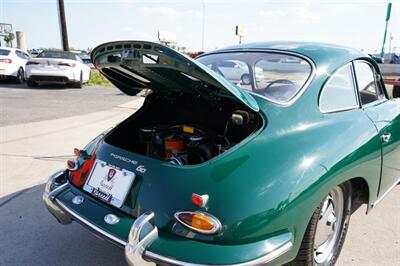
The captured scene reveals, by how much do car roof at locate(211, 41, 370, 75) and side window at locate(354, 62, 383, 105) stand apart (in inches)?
4.0

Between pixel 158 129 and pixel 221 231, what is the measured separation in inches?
49.0

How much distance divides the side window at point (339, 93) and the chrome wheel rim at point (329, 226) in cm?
60

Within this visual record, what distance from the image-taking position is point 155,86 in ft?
8.85

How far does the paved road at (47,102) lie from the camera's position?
757cm

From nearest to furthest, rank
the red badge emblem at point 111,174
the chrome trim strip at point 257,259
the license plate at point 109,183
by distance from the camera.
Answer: the chrome trim strip at point 257,259 < the license plate at point 109,183 < the red badge emblem at point 111,174

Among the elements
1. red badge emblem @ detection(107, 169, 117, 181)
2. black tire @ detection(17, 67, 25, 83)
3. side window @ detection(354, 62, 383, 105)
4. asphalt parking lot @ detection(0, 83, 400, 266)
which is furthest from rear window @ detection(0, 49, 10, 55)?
side window @ detection(354, 62, 383, 105)

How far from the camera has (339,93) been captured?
8.91 ft

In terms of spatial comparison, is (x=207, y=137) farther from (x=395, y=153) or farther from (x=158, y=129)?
(x=395, y=153)

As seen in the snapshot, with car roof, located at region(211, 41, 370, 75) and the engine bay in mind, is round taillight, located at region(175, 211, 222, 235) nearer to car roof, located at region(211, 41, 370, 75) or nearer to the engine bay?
the engine bay

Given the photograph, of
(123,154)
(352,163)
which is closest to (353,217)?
(352,163)

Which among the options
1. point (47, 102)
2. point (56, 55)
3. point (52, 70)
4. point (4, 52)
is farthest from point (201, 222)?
point (4, 52)

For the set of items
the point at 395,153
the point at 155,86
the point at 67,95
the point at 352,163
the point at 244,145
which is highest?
the point at 155,86

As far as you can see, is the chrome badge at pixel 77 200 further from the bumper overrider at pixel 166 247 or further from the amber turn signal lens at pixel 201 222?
the amber turn signal lens at pixel 201 222

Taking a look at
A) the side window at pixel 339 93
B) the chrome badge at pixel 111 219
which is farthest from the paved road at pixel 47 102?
the side window at pixel 339 93
